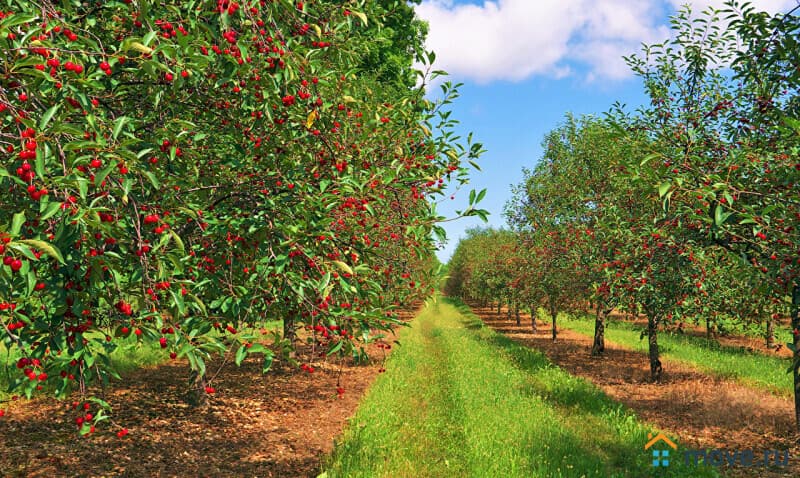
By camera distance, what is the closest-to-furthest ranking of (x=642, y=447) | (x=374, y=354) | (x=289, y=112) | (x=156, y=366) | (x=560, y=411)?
(x=289, y=112), (x=642, y=447), (x=560, y=411), (x=156, y=366), (x=374, y=354)

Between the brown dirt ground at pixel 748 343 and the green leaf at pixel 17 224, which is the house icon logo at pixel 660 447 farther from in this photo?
the brown dirt ground at pixel 748 343

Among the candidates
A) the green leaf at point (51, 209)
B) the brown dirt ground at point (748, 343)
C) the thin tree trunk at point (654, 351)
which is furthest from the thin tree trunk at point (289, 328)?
the brown dirt ground at point (748, 343)

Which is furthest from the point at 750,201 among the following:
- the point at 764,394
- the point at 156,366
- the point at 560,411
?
the point at 156,366

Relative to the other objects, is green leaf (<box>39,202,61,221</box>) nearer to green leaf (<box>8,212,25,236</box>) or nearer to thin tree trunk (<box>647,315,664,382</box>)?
green leaf (<box>8,212,25,236</box>)

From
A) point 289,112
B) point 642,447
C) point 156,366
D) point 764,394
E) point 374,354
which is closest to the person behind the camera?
point 289,112

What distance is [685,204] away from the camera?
8164 millimetres

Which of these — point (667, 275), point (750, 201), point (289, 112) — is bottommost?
point (667, 275)

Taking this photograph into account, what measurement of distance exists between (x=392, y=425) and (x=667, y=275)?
7.47 metres

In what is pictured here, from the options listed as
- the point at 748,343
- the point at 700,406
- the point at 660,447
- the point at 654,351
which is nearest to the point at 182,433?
the point at 660,447

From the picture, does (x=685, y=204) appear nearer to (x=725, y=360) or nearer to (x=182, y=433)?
(x=182, y=433)

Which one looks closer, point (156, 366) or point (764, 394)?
point (764, 394)

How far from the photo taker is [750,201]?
21.1 feet

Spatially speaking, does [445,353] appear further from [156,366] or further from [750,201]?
[750,201]

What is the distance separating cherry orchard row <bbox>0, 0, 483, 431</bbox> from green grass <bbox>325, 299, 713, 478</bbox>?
12.5 feet
